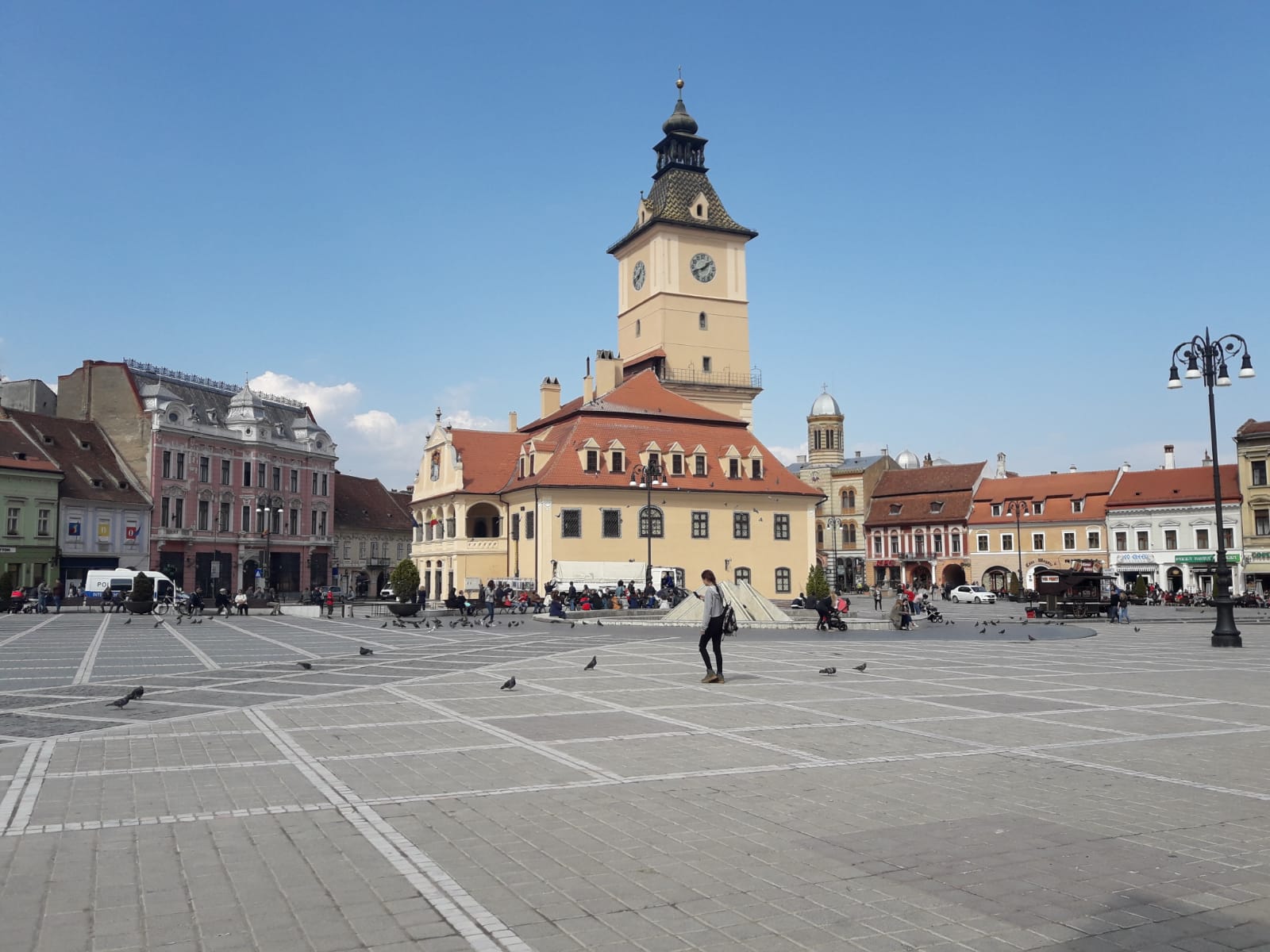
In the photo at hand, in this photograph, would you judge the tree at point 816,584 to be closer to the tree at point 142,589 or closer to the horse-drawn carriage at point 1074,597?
the horse-drawn carriage at point 1074,597

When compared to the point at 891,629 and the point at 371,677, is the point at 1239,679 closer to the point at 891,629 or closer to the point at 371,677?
the point at 371,677

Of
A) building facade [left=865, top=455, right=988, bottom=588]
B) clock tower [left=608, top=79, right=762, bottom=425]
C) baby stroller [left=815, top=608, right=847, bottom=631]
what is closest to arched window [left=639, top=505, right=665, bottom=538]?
clock tower [left=608, top=79, right=762, bottom=425]

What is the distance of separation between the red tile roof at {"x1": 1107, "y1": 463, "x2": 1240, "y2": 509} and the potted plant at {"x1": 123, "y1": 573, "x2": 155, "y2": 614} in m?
64.6

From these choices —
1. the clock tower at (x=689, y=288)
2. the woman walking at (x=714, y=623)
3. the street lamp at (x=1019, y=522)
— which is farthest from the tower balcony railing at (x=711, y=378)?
the woman walking at (x=714, y=623)

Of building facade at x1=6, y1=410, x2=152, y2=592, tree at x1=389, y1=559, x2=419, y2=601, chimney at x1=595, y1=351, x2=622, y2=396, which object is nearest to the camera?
tree at x1=389, y1=559, x2=419, y2=601

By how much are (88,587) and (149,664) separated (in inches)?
1500

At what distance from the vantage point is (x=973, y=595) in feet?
231

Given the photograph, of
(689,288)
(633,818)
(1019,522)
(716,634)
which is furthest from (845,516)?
(633,818)

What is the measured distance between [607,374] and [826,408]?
5120 centimetres

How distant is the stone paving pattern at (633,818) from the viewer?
5.29 metres

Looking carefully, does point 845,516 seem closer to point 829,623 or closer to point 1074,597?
point 1074,597

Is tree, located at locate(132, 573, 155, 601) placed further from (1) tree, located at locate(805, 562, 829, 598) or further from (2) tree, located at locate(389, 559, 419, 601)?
(1) tree, located at locate(805, 562, 829, 598)

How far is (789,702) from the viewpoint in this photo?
46.1ft

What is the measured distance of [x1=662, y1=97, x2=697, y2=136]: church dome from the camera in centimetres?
7625
